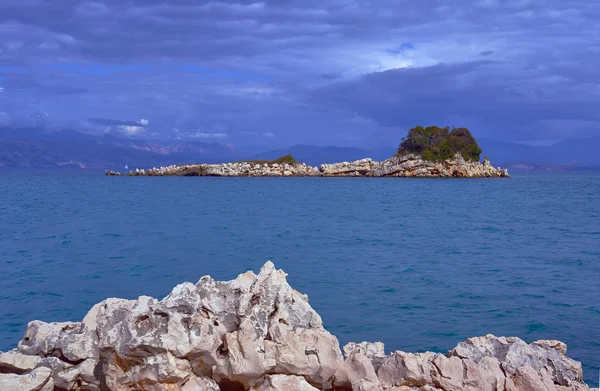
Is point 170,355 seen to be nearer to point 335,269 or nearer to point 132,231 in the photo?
point 335,269

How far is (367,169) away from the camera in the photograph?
11450cm

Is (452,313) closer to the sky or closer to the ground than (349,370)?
closer to the ground

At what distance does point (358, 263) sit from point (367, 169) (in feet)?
296

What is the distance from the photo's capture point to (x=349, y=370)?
27.7 ft

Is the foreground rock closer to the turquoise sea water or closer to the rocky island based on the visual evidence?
the turquoise sea water

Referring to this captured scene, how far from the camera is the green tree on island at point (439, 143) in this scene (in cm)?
10562

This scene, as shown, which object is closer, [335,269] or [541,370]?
[541,370]

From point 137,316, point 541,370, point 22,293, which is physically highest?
point 137,316

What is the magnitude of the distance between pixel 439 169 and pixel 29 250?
86215 mm

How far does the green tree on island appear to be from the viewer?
106m

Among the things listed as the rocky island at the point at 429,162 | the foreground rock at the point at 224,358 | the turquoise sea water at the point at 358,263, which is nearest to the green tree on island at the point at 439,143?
the rocky island at the point at 429,162

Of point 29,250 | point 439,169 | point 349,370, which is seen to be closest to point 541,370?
point 349,370

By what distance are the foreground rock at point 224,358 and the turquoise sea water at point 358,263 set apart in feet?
15.3

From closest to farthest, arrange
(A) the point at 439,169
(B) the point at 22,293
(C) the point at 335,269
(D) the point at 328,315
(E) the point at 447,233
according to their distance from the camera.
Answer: (D) the point at 328,315
(B) the point at 22,293
(C) the point at 335,269
(E) the point at 447,233
(A) the point at 439,169
